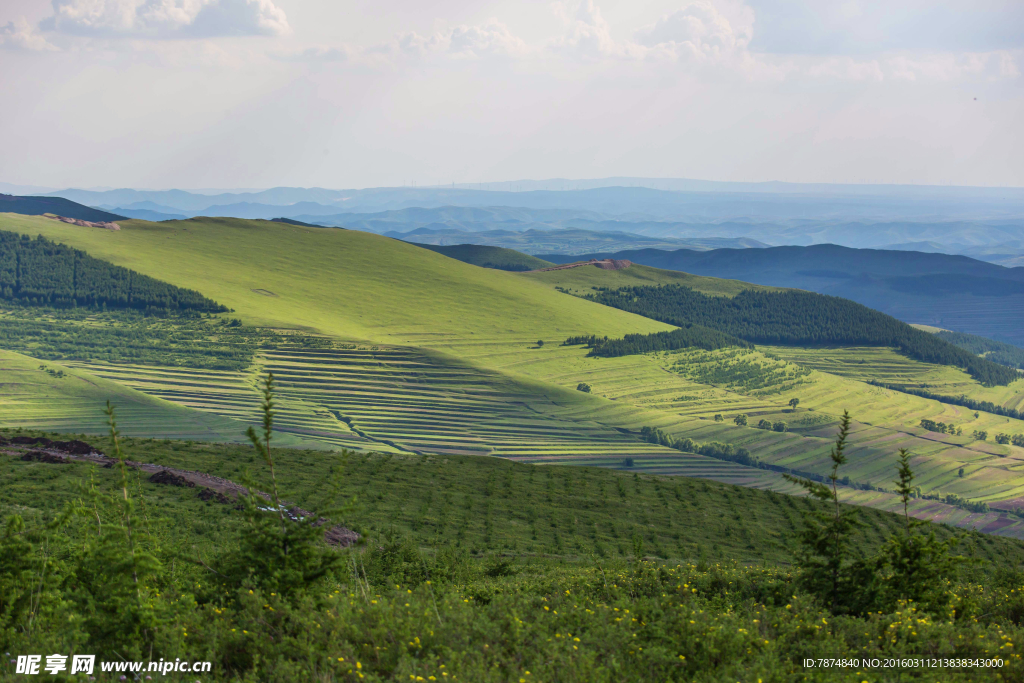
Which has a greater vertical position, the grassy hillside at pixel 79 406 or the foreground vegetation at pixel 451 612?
the foreground vegetation at pixel 451 612

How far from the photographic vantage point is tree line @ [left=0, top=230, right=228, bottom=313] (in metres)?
181

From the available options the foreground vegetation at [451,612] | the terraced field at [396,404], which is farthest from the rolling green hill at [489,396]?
the foreground vegetation at [451,612]

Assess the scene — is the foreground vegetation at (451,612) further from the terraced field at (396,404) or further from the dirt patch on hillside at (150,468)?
the terraced field at (396,404)

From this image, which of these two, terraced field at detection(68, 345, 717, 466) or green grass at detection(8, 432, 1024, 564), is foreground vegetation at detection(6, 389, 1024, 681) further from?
terraced field at detection(68, 345, 717, 466)

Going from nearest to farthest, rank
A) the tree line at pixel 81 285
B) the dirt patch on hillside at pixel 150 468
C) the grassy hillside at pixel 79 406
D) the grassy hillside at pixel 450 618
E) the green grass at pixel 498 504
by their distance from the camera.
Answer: the grassy hillside at pixel 450 618 → the green grass at pixel 498 504 → the dirt patch on hillside at pixel 150 468 → the grassy hillside at pixel 79 406 → the tree line at pixel 81 285

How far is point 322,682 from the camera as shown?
32.1 ft

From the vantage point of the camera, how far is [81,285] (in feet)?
609

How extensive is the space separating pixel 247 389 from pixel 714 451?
98.8 metres

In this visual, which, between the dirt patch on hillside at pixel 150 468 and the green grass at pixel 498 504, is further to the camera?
the dirt patch on hillside at pixel 150 468

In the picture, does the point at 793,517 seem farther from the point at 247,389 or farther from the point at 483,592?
the point at 247,389

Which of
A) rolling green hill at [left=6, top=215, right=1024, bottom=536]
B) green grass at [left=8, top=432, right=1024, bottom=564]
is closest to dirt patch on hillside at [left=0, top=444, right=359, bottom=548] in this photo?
green grass at [left=8, top=432, right=1024, bottom=564]

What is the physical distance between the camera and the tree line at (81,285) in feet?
595

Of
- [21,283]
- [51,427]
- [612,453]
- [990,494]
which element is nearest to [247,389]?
[51,427]

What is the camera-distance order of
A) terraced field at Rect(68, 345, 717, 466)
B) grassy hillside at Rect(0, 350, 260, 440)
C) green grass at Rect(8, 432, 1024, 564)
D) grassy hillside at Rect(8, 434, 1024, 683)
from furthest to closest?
terraced field at Rect(68, 345, 717, 466)
grassy hillside at Rect(0, 350, 260, 440)
green grass at Rect(8, 432, 1024, 564)
grassy hillside at Rect(8, 434, 1024, 683)
